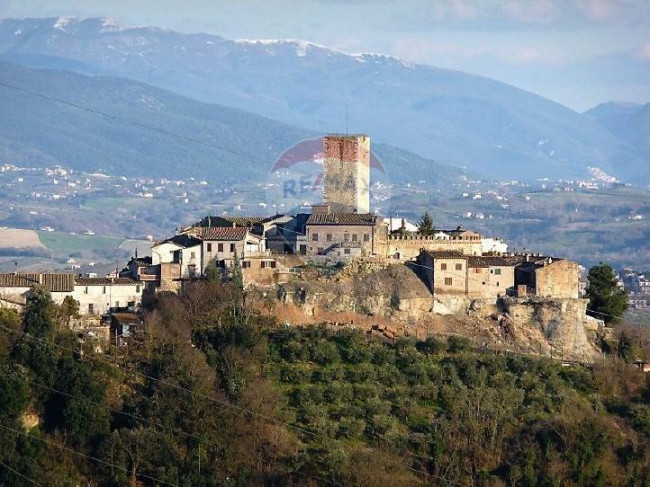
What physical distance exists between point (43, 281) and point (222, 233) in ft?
19.9

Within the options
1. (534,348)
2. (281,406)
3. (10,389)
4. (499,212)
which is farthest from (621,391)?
(499,212)

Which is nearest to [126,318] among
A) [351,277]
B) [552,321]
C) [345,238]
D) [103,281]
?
[103,281]

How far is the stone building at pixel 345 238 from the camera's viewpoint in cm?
4903

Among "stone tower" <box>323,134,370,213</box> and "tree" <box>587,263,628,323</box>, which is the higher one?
"stone tower" <box>323,134,370,213</box>

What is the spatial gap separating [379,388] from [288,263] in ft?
23.7

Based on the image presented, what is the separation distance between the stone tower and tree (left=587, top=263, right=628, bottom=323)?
27.8ft

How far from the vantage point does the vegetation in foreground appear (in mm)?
38562

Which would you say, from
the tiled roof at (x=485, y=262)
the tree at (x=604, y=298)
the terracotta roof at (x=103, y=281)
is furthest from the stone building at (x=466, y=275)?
the terracotta roof at (x=103, y=281)

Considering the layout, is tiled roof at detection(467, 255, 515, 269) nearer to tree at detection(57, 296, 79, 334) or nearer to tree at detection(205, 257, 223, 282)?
tree at detection(205, 257, 223, 282)

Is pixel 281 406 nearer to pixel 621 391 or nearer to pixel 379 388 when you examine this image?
pixel 379 388

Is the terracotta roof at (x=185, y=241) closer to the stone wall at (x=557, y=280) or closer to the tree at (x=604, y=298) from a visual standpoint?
the stone wall at (x=557, y=280)

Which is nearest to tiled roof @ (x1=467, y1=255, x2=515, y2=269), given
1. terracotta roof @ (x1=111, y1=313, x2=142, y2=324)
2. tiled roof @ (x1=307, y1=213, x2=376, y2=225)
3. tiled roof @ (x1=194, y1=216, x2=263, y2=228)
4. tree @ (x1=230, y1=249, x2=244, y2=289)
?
tiled roof @ (x1=307, y1=213, x2=376, y2=225)

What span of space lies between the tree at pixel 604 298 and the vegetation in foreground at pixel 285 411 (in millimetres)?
5162

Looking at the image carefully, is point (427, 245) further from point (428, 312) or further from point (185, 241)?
point (185, 241)
